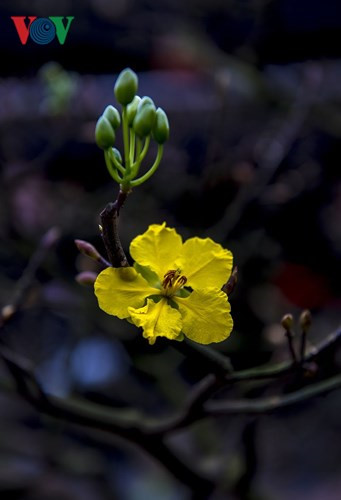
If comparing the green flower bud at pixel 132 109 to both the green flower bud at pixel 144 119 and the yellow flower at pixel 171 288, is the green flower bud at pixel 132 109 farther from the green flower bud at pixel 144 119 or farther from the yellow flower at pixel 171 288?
the yellow flower at pixel 171 288

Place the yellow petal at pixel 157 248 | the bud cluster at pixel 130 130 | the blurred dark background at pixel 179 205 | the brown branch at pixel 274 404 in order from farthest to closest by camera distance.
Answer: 1. the blurred dark background at pixel 179 205
2. the brown branch at pixel 274 404
3. the yellow petal at pixel 157 248
4. the bud cluster at pixel 130 130

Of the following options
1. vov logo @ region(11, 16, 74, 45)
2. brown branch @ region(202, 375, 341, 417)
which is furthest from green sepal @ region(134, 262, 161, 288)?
vov logo @ region(11, 16, 74, 45)

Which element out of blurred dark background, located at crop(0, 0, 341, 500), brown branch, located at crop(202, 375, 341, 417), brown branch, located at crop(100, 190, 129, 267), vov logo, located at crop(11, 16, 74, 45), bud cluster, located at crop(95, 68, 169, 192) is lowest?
blurred dark background, located at crop(0, 0, 341, 500)

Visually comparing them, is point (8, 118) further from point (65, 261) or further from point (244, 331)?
point (244, 331)

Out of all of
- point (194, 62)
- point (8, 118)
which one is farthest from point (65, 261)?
point (194, 62)

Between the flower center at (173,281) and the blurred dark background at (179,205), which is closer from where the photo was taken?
the flower center at (173,281)

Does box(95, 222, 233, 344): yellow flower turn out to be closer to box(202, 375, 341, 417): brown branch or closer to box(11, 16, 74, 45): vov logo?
box(202, 375, 341, 417): brown branch

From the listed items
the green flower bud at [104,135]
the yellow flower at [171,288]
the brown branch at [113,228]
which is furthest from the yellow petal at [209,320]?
the green flower bud at [104,135]
